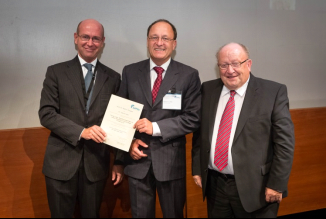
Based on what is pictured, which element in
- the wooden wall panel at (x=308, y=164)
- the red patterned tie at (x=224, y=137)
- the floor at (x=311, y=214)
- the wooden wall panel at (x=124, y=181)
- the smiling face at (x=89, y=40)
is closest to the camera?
the red patterned tie at (x=224, y=137)

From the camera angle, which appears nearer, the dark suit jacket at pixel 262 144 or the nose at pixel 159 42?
the dark suit jacket at pixel 262 144

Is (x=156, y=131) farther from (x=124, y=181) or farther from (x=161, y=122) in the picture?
(x=124, y=181)

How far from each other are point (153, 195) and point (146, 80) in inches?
34.6

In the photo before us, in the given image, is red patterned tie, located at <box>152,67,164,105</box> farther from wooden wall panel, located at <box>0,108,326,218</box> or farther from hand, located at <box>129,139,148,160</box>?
wooden wall panel, located at <box>0,108,326,218</box>

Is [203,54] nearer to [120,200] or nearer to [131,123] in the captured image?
[131,123]

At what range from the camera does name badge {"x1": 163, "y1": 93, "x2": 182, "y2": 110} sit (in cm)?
219

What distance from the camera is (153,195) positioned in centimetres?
229

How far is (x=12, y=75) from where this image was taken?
2.79 metres

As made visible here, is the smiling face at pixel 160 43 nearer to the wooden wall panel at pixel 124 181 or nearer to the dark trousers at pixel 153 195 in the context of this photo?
the dark trousers at pixel 153 195

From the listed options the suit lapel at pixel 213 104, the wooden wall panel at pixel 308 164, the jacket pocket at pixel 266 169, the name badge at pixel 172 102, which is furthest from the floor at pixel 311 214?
the name badge at pixel 172 102

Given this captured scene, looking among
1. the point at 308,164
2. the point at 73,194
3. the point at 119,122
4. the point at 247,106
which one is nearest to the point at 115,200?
the point at 73,194

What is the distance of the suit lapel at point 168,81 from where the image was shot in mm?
2189

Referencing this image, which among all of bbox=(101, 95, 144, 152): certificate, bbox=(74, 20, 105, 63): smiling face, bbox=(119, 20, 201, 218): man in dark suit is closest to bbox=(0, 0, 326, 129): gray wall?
bbox=(74, 20, 105, 63): smiling face

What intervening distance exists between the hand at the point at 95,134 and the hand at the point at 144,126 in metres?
0.26
